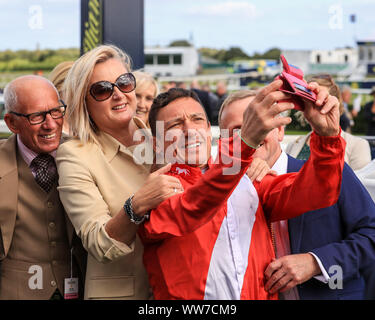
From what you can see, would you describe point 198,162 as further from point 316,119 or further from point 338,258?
point 338,258

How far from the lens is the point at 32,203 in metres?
2.21

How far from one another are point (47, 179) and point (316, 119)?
1.23 meters

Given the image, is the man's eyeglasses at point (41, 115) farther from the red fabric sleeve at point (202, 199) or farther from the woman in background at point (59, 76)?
the woman in background at point (59, 76)

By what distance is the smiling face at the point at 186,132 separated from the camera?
188 cm

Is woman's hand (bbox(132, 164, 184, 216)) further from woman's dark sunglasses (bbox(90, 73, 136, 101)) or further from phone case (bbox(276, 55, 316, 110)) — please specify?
woman's dark sunglasses (bbox(90, 73, 136, 101))

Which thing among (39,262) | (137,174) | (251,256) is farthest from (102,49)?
(251,256)

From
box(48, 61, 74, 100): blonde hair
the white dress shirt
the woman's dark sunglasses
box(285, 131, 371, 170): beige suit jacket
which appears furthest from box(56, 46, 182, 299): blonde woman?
box(285, 131, 371, 170): beige suit jacket

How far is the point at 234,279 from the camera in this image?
1.76 metres

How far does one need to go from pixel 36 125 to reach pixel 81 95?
9.4 inches

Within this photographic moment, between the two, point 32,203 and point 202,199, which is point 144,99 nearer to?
point 32,203

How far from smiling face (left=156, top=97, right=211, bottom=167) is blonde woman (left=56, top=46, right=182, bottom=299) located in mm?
108

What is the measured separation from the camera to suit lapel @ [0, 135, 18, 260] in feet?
7.02
